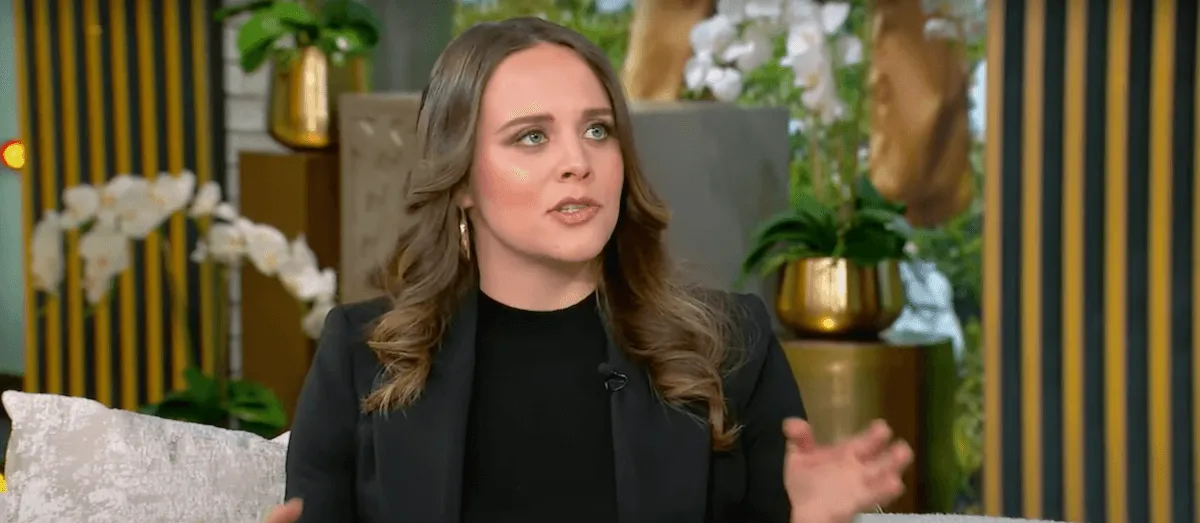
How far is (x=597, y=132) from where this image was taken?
61.0 inches

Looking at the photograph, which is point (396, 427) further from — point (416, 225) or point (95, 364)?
point (95, 364)

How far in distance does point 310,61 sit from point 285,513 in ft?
8.43

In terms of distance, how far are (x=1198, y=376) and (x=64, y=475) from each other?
2354 millimetres

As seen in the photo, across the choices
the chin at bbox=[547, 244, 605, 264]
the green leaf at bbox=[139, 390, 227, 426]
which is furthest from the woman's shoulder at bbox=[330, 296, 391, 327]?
the green leaf at bbox=[139, 390, 227, 426]

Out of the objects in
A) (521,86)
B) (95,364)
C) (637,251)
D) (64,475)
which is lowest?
(95,364)

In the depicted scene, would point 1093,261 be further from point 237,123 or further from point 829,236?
point 237,123

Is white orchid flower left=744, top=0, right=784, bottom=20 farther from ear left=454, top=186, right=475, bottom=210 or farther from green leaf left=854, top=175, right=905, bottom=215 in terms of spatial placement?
ear left=454, top=186, right=475, bottom=210

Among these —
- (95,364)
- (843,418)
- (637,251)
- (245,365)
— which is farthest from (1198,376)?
(95,364)

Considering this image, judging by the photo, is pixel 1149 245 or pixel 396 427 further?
pixel 1149 245

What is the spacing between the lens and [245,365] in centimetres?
408

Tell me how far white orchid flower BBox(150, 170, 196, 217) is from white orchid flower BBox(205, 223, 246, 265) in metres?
0.08

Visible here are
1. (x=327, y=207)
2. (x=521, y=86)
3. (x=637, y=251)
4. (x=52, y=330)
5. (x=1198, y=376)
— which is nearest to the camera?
(x=521, y=86)

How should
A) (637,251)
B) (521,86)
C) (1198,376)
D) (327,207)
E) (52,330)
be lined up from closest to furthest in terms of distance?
(521,86) < (637,251) < (1198,376) < (327,207) < (52,330)

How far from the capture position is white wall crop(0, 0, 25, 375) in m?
4.21
